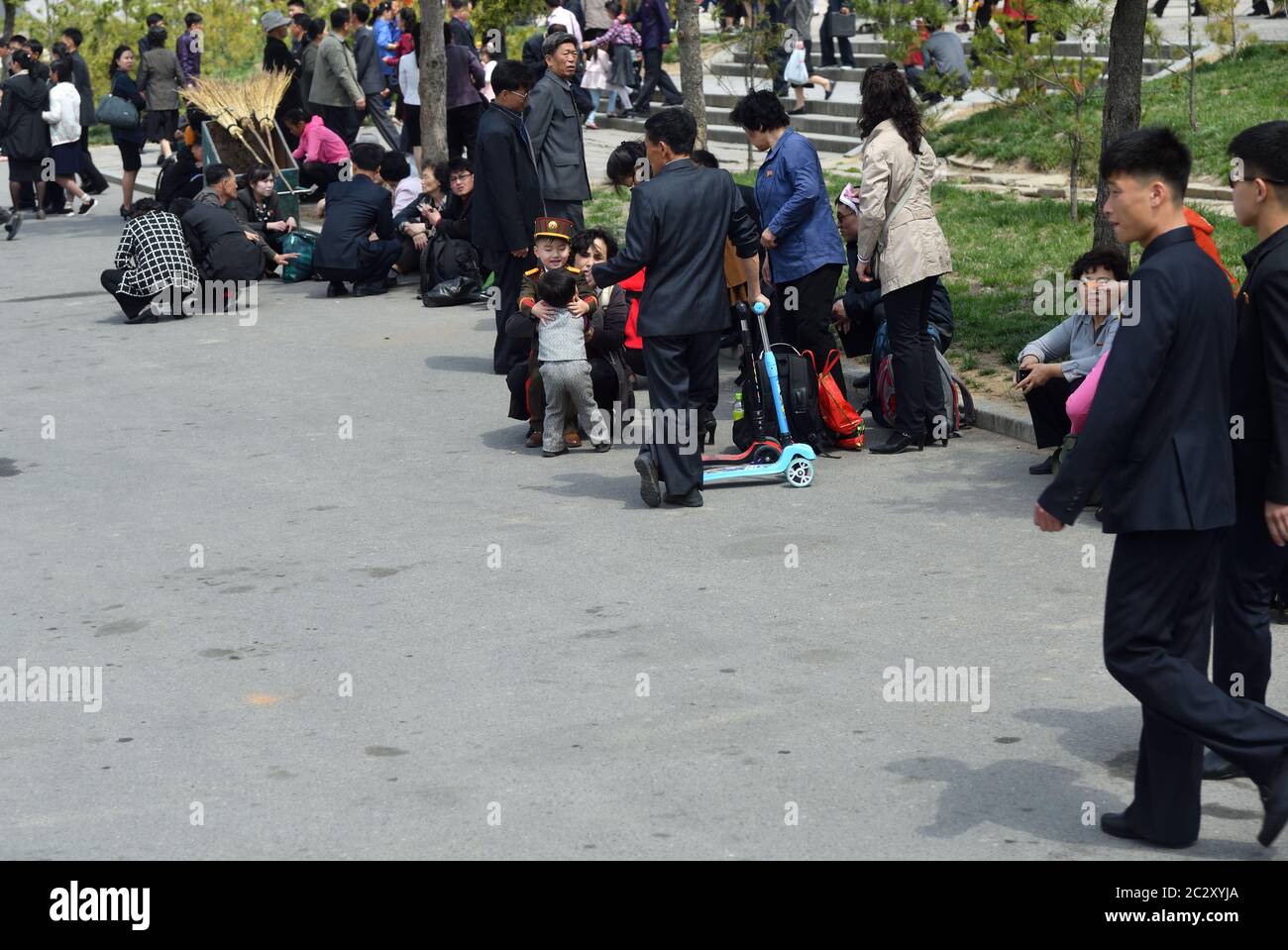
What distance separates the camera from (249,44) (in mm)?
35250

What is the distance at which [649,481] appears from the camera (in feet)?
27.1

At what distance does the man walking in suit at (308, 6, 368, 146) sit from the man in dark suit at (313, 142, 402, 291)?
4768mm

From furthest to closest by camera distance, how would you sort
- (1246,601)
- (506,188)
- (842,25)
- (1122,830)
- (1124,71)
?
1. (842,25)
2. (506,188)
3. (1124,71)
4. (1246,601)
5. (1122,830)

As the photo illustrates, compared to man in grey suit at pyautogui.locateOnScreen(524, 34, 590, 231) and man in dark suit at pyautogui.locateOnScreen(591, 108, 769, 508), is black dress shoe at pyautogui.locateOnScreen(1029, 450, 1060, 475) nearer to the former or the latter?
man in dark suit at pyautogui.locateOnScreen(591, 108, 769, 508)

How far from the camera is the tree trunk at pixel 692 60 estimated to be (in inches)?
507

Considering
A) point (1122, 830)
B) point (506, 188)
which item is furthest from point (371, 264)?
point (1122, 830)

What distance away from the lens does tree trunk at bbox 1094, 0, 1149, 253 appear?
967cm

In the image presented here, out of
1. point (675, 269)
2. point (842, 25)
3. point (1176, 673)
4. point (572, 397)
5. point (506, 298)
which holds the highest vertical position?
point (842, 25)

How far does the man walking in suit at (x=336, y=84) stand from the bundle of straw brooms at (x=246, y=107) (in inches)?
28.2

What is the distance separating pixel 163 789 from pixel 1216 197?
11674 mm

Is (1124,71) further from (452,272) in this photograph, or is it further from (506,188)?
(452,272)

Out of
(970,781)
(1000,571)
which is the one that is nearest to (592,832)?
(970,781)

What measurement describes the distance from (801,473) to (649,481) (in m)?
0.84

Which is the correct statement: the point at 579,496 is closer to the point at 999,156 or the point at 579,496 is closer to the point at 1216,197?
the point at 1216,197
